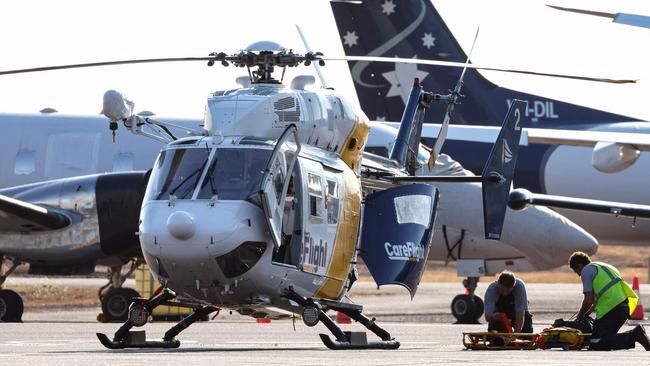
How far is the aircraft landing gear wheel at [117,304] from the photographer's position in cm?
2578

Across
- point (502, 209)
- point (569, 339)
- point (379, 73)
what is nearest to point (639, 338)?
point (569, 339)

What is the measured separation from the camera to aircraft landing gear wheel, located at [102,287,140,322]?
25.8 meters

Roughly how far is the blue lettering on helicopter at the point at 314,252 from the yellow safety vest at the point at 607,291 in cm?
313

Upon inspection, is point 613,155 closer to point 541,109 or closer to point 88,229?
point 88,229

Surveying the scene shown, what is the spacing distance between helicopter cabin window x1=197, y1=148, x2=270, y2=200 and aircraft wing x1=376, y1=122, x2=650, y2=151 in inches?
556

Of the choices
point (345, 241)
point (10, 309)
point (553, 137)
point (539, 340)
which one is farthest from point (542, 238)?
point (539, 340)

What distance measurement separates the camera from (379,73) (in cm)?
3944

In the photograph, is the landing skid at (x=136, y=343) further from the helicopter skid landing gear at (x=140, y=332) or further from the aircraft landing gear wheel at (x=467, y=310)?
the aircraft landing gear wheel at (x=467, y=310)

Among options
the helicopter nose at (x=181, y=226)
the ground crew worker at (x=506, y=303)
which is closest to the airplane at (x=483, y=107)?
the ground crew worker at (x=506, y=303)

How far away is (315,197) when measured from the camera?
1587cm

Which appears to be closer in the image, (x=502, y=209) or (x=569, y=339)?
(x=569, y=339)

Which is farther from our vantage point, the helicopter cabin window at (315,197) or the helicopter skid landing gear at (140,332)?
the helicopter cabin window at (315,197)

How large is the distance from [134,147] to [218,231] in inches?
630

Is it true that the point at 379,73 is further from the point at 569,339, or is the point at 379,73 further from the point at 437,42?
the point at 569,339
